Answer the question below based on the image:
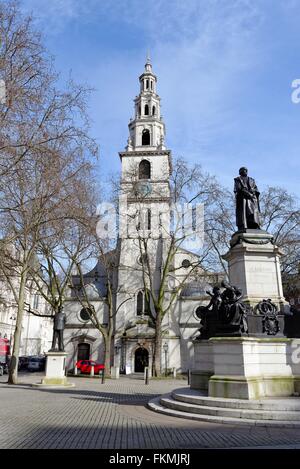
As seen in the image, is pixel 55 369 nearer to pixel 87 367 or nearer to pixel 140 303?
pixel 87 367

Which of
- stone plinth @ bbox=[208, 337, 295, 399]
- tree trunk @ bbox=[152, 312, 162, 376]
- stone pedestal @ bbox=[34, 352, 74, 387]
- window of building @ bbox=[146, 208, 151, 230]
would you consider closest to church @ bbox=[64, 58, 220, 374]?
window of building @ bbox=[146, 208, 151, 230]

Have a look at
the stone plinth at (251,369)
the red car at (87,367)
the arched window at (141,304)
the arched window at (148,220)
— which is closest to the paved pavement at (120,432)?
the stone plinth at (251,369)

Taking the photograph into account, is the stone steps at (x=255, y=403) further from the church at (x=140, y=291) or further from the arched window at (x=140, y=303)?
the arched window at (x=140, y=303)

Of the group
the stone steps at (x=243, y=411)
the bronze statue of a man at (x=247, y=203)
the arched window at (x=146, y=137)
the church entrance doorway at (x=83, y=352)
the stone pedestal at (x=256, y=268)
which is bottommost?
the stone steps at (x=243, y=411)

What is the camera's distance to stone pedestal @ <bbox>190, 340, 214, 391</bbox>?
36.9 feet

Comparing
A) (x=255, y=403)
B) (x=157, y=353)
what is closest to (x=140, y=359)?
(x=157, y=353)

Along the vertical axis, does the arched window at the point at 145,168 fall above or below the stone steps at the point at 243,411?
above

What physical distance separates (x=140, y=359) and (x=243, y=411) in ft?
101

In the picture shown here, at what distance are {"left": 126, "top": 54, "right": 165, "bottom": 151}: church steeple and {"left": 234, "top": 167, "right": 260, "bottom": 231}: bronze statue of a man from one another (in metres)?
33.4

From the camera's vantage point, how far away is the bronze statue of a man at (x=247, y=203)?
41.9ft

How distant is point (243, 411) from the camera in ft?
27.0

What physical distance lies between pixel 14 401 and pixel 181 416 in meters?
6.29

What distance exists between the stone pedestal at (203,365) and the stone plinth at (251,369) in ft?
4.86
